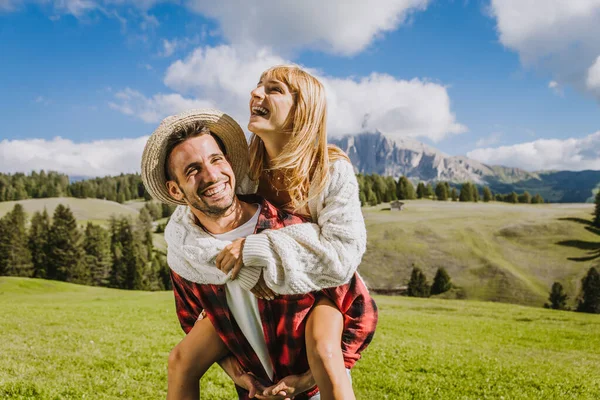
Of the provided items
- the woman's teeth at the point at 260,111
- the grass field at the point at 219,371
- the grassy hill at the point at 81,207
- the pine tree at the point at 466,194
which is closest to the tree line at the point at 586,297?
the grass field at the point at 219,371

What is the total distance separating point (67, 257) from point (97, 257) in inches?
264

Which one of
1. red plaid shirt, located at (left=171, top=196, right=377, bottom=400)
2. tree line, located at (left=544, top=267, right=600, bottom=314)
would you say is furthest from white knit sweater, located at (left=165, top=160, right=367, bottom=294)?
tree line, located at (left=544, top=267, right=600, bottom=314)

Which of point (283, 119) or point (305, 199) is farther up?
point (283, 119)

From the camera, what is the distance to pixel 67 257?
69.2 metres

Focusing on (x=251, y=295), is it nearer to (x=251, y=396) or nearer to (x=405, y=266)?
(x=251, y=396)

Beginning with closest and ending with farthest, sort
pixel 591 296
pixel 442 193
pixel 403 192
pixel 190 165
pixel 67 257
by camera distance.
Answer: pixel 190 165
pixel 591 296
pixel 67 257
pixel 403 192
pixel 442 193

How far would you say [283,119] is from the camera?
10.8 feet

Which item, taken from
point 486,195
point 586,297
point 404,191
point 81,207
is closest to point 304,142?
point 586,297

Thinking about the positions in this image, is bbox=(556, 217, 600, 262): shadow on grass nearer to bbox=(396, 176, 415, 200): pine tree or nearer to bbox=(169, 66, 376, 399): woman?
bbox=(396, 176, 415, 200): pine tree

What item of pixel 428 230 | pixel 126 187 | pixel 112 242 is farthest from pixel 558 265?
pixel 126 187

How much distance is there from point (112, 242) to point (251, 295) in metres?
96.4

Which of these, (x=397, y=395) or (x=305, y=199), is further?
(x=397, y=395)

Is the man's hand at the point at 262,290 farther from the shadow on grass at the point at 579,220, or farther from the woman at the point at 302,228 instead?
the shadow on grass at the point at 579,220

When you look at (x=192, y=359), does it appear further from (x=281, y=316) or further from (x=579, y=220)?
(x=579, y=220)
